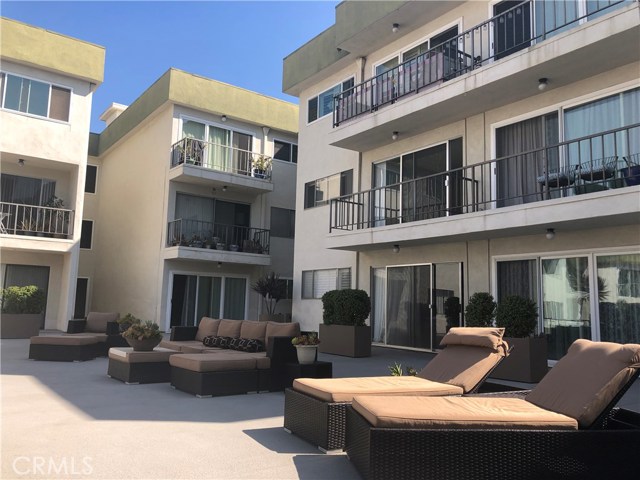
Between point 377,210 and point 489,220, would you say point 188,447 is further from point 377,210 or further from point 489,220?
point 377,210

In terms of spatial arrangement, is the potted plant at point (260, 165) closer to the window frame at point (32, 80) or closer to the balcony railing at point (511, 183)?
the balcony railing at point (511, 183)

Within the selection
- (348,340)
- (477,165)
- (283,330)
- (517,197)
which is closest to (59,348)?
(283,330)

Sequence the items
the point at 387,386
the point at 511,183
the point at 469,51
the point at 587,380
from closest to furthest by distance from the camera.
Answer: the point at 587,380 < the point at 387,386 < the point at 511,183 < the point at 469,51

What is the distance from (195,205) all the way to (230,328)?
10921 millimetres

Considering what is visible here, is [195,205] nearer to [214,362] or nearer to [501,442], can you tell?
[214,362]

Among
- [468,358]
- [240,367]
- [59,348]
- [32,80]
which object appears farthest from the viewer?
[32,80]

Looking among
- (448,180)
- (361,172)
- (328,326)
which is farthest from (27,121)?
(448,180)

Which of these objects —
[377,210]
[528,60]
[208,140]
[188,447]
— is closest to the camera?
[188,447]

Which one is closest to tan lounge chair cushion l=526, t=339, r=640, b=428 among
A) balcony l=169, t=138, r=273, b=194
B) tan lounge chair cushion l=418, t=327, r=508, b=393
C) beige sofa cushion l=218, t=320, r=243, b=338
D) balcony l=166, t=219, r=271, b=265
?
tan lounge chair cushion l=418, t=327, r=508, b=393

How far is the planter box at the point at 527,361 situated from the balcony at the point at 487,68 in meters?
5.08

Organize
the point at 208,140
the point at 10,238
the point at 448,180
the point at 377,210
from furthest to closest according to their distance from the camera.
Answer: the point at 208,140, the point at 10,238, the point at 377,210, the point at 448,180

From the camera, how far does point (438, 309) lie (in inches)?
496

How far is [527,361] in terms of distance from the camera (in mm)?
8703

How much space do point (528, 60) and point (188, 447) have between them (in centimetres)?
899
